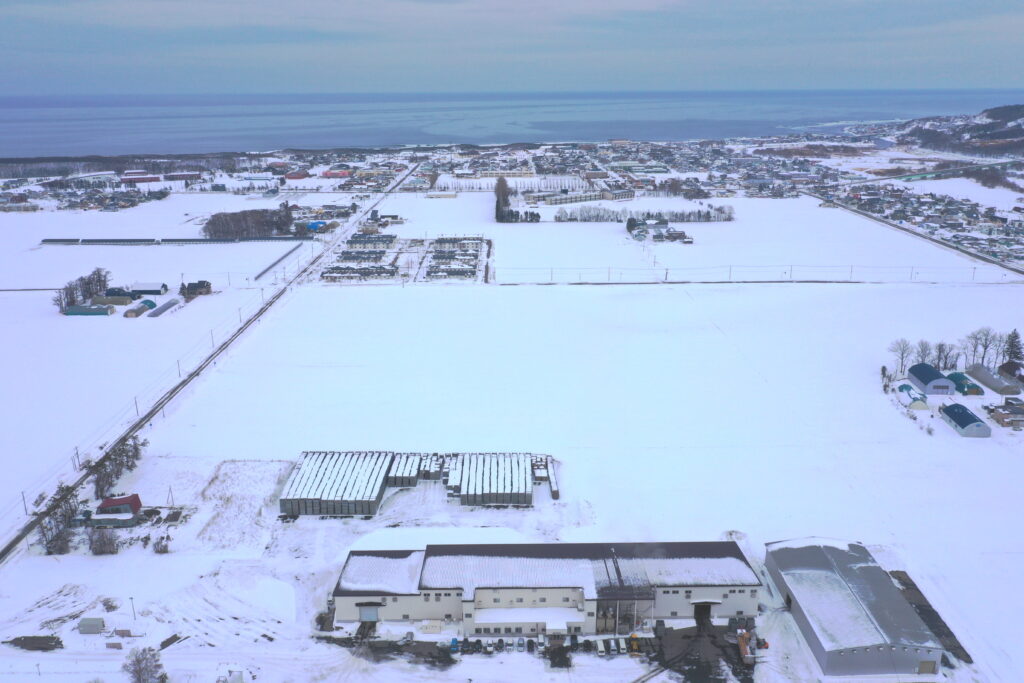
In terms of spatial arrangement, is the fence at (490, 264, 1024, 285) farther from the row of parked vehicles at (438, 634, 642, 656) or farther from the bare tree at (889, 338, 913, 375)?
the row of parked vehicles at (438, 634, 642, 656)

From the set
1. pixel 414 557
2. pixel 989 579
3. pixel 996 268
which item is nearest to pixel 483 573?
pixel 414 557

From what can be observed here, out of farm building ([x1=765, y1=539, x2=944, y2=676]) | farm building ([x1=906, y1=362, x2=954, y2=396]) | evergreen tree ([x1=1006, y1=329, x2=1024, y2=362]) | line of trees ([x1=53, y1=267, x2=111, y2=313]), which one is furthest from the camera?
line of trees ([x1=53, y1=267, x2=111, y2=313])

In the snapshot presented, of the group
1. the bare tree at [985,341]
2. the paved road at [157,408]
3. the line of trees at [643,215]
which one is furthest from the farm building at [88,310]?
the bare tree at [985,341]

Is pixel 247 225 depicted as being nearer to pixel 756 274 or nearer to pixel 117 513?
pixel 756 274

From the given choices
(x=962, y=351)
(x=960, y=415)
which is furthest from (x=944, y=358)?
(x=960, y=415)

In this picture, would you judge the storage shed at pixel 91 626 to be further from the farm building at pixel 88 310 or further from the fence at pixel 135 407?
the farm building at pixel 88 310

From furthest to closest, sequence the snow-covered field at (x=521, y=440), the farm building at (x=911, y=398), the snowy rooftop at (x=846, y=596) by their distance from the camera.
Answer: the farm building at (x=911, y=398) → the snow-covered field at (x=521, y=440) → the snowy rooftop at (x=846, y=596)

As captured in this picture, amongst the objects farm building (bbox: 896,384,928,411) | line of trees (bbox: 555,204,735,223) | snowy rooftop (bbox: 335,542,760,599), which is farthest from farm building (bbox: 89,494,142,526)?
line of trees (bbox: 555,204,735,223)
